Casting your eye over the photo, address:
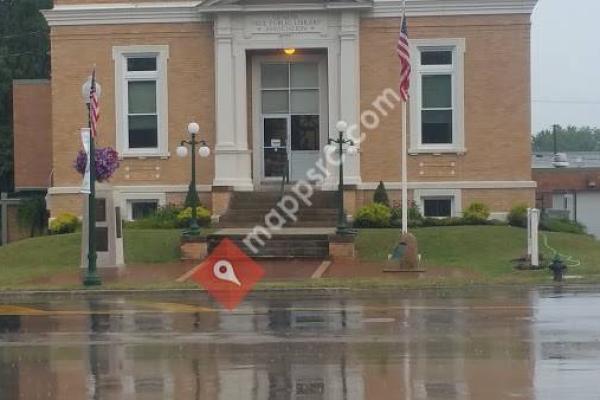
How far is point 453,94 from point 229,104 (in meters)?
7.20

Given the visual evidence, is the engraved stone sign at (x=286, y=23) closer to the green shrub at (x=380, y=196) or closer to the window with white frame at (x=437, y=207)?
the green shrub at (x=380, y=196)

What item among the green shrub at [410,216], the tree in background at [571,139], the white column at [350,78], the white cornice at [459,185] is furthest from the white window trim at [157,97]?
the tree in background at [571,139]

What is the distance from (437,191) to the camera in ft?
110

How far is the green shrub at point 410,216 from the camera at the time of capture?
1234 inches

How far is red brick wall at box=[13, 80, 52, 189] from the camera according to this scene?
38656 mm

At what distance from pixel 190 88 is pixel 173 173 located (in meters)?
2.83

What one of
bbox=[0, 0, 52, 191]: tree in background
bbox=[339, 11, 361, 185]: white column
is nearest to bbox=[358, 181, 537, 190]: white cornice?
bbox=[339, 11, 361, 185]: white column

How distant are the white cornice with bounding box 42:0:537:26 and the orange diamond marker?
27.8 feet

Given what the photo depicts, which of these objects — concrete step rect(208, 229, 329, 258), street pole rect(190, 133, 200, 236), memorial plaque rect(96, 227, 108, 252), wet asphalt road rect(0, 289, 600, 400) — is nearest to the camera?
wet asphalt road rect(0, 289, 600, 400)

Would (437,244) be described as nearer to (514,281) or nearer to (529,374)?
(514,281)

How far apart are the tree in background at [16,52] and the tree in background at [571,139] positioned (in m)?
108

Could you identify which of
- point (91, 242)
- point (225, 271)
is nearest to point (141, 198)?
point (225, 271)

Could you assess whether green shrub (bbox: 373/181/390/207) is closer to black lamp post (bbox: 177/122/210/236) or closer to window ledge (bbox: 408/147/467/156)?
window ledge (bbox: 408/147/467/156)

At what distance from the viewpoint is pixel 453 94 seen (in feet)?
110
